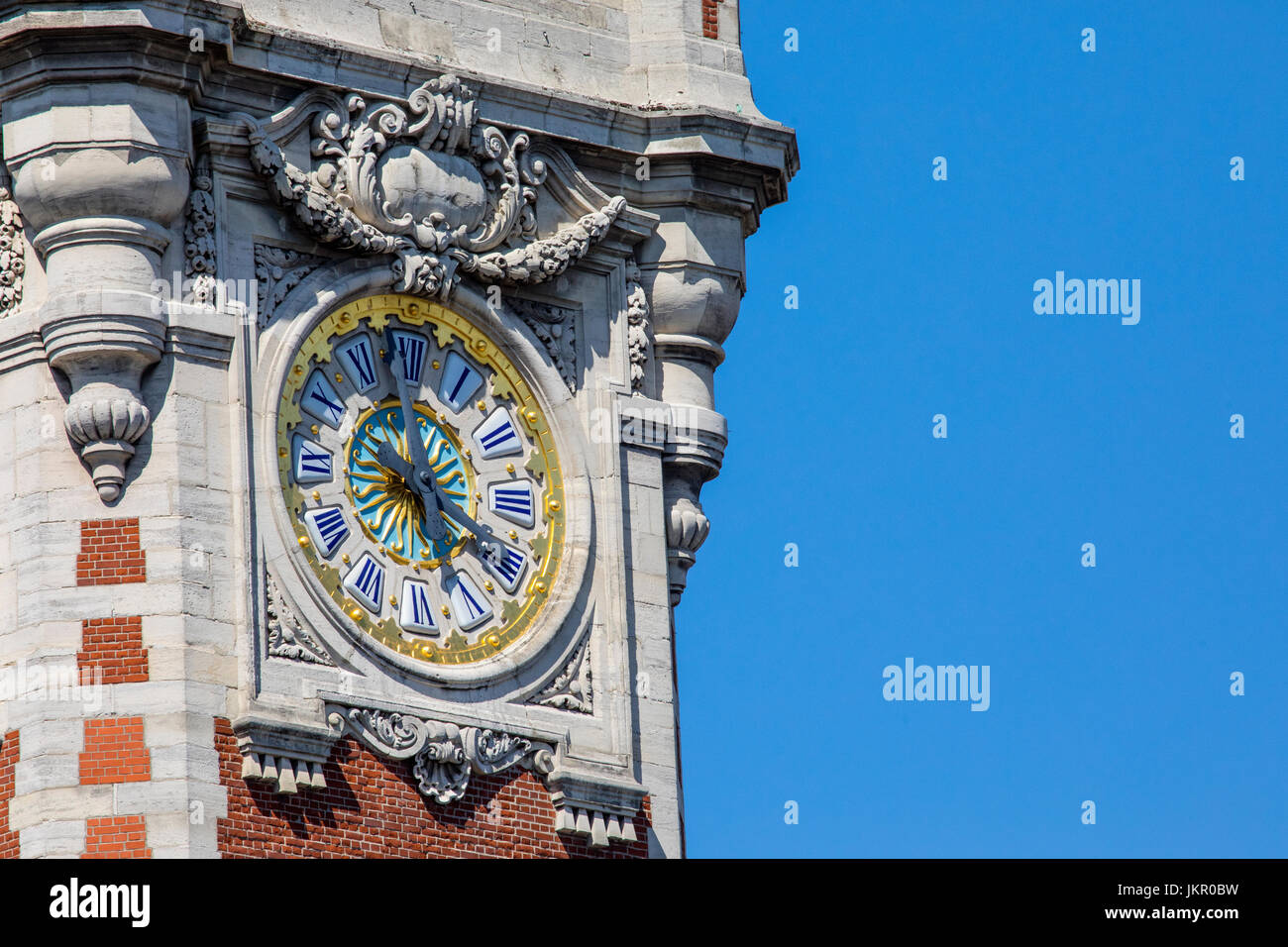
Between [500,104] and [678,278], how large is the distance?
87.0 inches

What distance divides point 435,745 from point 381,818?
781 millimetres

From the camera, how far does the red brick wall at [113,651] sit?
35188 millimetres

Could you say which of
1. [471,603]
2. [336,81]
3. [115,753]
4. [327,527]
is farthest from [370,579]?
[336,81]

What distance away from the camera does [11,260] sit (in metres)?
36.3

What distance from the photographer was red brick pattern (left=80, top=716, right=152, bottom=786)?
3494 cm

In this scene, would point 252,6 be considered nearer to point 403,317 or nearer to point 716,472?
point 403,317

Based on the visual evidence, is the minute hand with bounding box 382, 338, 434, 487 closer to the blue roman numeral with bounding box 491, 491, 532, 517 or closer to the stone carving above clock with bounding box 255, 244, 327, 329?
the blue roman numeral with bounding box 491, 491, 532, 517

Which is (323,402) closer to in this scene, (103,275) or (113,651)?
(103,275)

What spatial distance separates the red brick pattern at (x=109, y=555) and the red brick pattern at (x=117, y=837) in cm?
191

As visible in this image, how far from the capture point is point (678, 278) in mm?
39188

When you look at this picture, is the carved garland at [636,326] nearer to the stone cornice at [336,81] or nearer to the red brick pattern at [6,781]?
the stone cornice at [336,81]

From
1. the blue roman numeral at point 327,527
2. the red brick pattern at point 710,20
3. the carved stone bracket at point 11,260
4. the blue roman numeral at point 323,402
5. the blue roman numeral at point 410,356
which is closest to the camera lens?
the carved stone bracket at point 11,260

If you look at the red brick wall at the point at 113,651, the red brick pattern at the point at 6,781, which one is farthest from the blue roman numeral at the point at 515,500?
the red brick pattern at the point at 6,781
